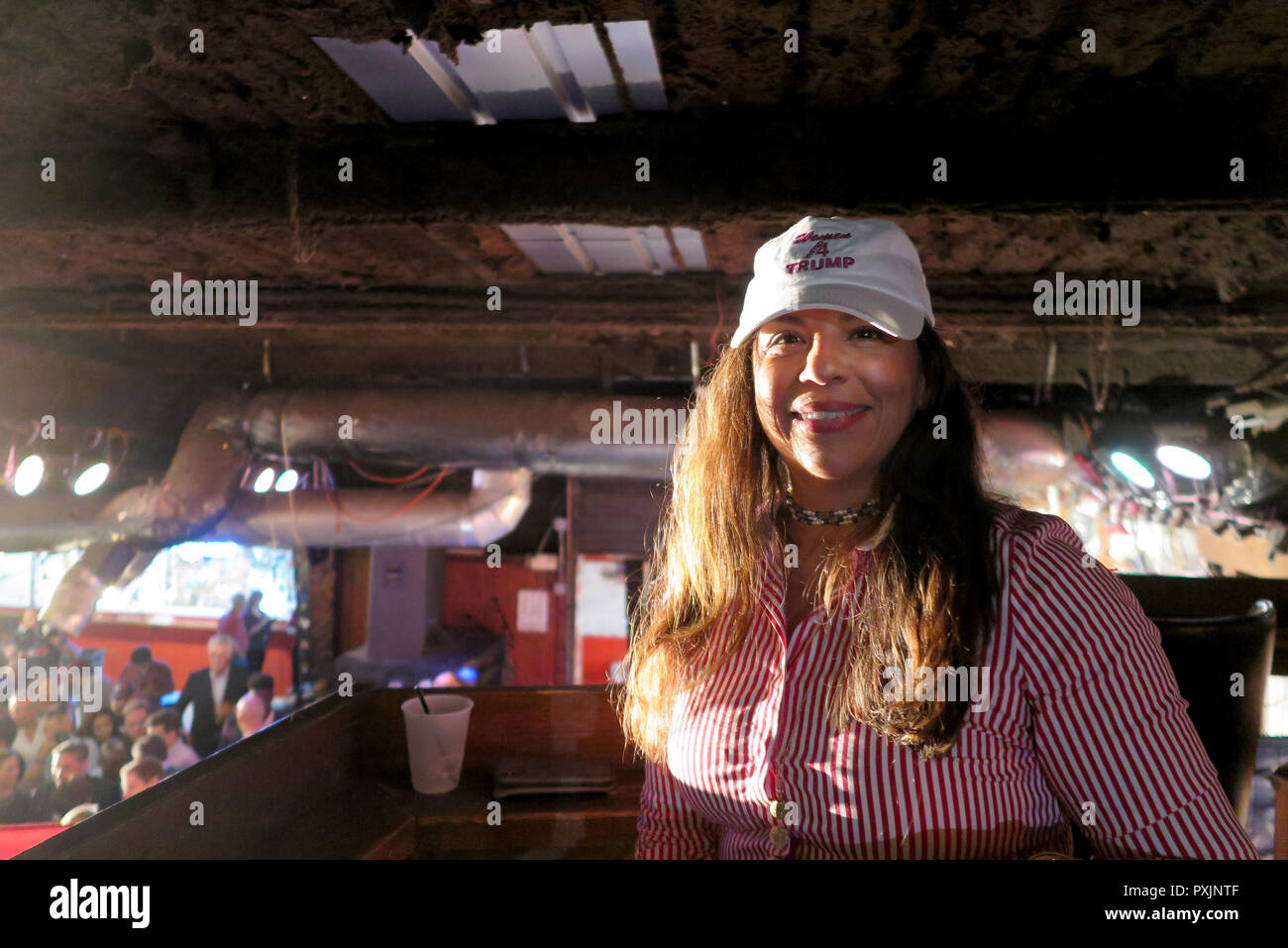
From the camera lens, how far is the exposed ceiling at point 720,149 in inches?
59.2

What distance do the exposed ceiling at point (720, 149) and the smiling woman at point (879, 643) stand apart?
755 mm

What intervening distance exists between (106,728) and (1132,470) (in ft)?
20.8

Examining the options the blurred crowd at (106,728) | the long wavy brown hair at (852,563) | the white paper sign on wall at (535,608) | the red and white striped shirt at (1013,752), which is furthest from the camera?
the white paper sign on wall at (535,608)

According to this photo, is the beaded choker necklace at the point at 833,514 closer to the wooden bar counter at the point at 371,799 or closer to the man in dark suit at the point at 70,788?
the wooden bar counter at the point at 371,799

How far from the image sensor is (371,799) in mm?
1790

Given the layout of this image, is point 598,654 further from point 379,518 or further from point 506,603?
point 379,518

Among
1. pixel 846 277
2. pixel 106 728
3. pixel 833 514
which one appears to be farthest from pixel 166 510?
pixel 846 277

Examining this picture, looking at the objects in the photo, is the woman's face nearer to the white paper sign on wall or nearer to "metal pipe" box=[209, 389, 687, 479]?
"metal pipe" box=[209, 389, 687, 479]

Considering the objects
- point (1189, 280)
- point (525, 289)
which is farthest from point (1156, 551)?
point (525, 289)

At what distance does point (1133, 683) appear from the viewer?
2.95 ft

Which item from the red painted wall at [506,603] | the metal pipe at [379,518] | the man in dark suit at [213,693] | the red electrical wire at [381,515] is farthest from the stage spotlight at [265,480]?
the red painted wall at [506,603]

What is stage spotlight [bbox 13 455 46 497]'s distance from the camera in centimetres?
442

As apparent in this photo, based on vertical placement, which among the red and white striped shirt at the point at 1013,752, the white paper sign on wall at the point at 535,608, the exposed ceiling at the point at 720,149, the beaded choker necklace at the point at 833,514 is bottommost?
the white paper sign on wall at the point at 535,608
